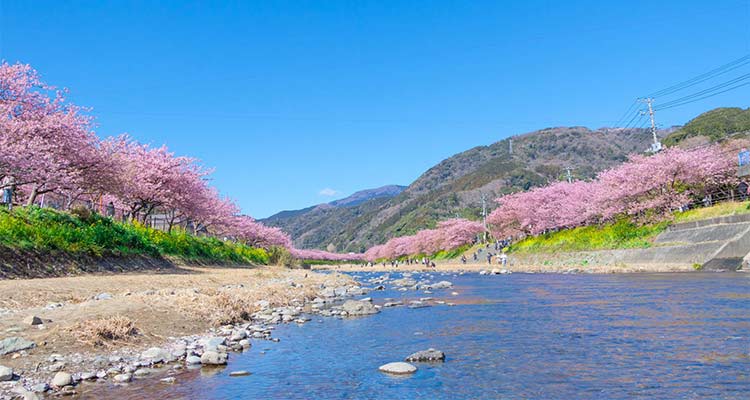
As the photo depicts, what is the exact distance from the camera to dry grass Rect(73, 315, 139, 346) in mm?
8505

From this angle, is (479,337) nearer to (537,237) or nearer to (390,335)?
(390,335)

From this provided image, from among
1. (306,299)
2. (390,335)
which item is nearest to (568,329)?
(390,335)

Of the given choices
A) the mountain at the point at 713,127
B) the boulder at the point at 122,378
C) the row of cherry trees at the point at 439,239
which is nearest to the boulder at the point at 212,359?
the boulder at the point at 122,378

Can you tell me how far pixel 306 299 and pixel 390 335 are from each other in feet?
33.0

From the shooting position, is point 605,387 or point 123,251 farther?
point 123,251

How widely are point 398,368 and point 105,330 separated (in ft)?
18.0

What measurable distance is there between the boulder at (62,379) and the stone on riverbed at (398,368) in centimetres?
467

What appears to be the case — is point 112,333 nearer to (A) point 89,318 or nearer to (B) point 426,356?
(A) point 89,318

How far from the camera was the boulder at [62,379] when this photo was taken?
6.64 meters

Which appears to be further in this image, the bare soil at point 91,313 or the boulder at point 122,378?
the bare soil at point 91,313

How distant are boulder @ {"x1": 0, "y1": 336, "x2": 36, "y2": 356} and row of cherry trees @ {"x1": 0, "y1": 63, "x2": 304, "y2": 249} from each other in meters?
16.0

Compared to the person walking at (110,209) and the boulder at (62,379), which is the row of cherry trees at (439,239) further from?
the boulder at (62,379)

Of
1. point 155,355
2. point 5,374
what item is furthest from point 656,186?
point 5,374

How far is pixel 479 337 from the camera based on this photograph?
10.9 meters
